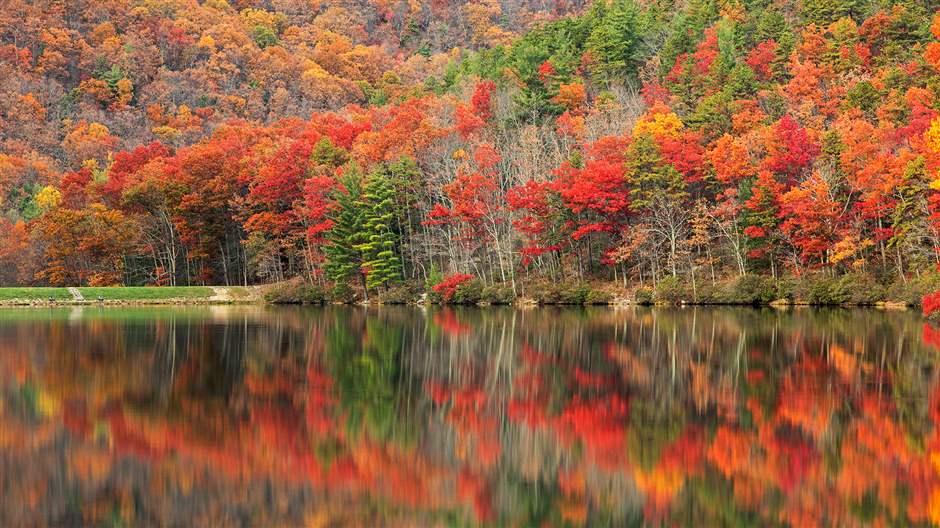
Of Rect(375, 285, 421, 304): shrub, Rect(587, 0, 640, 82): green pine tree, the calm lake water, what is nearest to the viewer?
the calm lake water

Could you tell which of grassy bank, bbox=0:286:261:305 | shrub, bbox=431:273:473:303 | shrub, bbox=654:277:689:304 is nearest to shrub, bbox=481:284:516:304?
shrub, bbox=431:273:473:303

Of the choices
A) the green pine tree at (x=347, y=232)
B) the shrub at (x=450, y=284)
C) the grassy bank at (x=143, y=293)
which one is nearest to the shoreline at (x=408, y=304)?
the grassy bank at (x=143, y=293)

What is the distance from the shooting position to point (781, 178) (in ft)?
181

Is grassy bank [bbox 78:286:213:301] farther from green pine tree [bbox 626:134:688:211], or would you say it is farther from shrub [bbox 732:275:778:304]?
shrub [bbox 732:275:778:304]

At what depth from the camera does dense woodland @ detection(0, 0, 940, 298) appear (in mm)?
52219

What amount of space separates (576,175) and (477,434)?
41586 millimetres

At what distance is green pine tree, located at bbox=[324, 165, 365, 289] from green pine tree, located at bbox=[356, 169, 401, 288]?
0.48m

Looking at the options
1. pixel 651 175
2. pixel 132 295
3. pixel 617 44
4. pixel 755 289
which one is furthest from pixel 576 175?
pixel 617 44

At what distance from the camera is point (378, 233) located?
64.1 m

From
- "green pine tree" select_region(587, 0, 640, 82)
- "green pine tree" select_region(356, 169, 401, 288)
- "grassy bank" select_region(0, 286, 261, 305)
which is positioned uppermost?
"green pine tree" select_region(587, 0, 640, 82)

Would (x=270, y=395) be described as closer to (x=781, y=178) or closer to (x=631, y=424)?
(x=631, y=424)

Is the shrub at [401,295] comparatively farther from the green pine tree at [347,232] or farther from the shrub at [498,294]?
the shrub at [498,294]

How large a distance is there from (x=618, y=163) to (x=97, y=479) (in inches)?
1808

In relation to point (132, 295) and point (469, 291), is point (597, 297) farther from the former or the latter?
point (132, 295)
